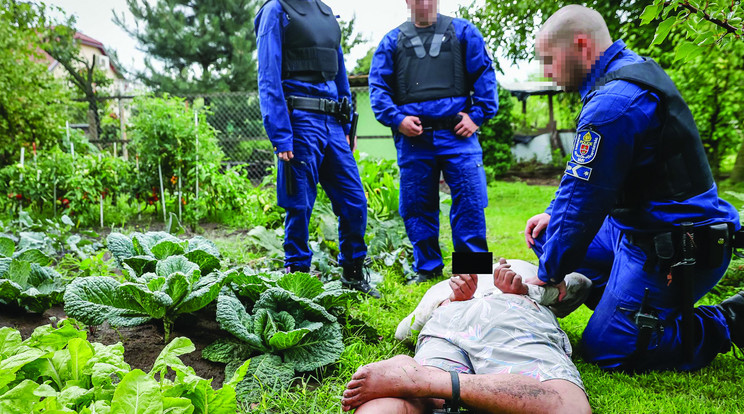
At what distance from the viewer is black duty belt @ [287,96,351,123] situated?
3092mm

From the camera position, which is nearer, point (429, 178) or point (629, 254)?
point (629, 254)

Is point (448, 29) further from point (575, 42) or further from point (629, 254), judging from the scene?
point (629, 254)

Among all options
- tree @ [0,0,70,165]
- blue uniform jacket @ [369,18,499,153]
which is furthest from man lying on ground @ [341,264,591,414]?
tree @ [0,0,70,165]

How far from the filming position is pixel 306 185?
3.11m

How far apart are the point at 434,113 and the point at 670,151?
1.76 metres

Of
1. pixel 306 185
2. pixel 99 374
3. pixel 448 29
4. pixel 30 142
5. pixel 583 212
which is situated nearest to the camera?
pixel 99 374

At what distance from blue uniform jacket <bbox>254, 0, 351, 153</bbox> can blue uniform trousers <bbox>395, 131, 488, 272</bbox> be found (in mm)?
906

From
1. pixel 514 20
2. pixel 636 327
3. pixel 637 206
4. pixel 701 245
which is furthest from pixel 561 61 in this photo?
pixel 514 20

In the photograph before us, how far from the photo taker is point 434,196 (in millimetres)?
3666

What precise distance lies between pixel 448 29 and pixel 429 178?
1.02 m

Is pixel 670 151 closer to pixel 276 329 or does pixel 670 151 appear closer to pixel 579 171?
pixel 579 171

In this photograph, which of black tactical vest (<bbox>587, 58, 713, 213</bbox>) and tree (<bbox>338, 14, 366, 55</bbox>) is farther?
tree (<bbox>338, 14, 366, 55</bbox>)

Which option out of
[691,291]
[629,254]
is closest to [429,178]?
[629,254]

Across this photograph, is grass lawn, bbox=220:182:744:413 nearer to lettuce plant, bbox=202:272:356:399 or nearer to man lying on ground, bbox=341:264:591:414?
lettuce plant, bbox=202:272:356:399
